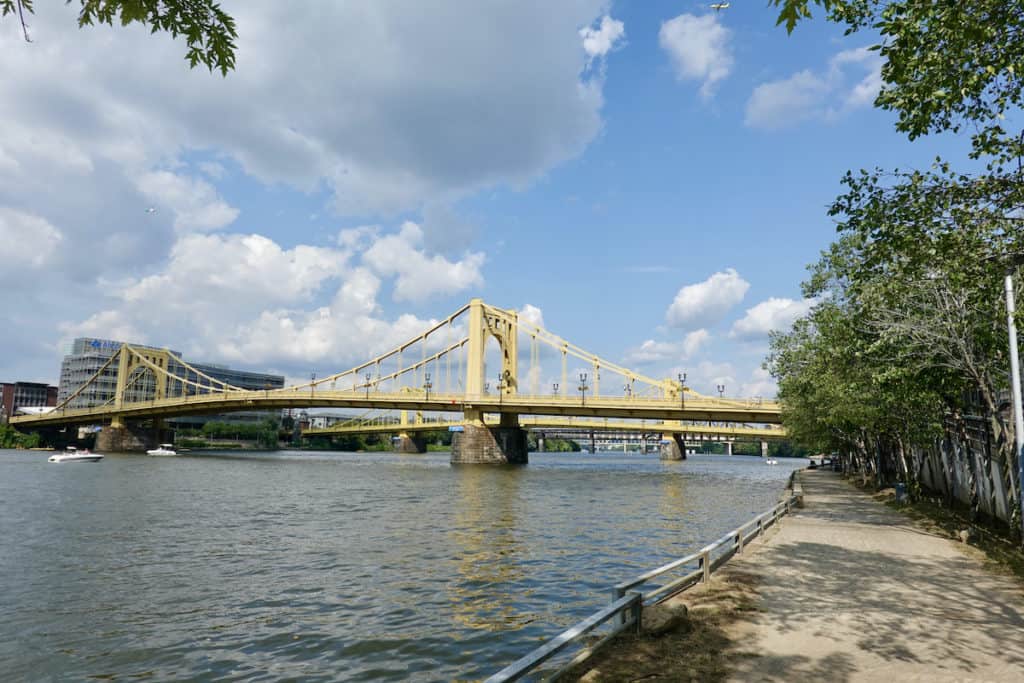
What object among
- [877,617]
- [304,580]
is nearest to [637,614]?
[877,617]

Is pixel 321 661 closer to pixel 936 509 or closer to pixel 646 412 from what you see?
pixel 936 509

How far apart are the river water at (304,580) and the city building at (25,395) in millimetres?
164108

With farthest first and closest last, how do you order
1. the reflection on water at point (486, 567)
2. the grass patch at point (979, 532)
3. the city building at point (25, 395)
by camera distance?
the city building at point (25, 395), the grass patch at point (979, 532), the reflection on water at point (486, 567)

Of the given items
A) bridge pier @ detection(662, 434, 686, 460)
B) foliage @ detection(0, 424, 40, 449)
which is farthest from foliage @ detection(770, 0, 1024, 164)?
foliage @ detection(0, 424, 40, 449)

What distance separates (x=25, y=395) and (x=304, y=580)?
196 meters

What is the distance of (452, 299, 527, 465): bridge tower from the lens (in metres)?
87.4

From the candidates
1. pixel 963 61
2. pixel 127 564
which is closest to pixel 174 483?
pixel 127 564

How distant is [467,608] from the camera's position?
13523 millimetres

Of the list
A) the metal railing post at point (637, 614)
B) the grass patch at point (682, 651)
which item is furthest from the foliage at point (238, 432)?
the metal railing post at point (637, 614)

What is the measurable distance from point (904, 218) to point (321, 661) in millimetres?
13688

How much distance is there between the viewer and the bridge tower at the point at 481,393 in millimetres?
87375

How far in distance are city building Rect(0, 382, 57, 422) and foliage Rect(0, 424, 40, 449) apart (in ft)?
180

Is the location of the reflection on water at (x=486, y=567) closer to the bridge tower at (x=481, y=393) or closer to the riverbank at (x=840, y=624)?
the riverbank at (x=840, y=624)

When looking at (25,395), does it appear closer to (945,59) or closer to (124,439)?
(124,439)
